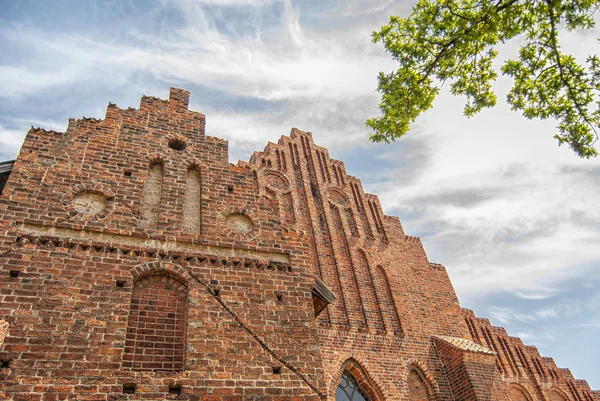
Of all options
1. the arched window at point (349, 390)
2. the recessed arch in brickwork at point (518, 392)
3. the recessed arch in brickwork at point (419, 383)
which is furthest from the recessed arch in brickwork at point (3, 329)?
the recessed arch in brickwork at point (518, 392)

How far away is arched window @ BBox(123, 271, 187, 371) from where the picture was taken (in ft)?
18.2

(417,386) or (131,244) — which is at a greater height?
(131,244)

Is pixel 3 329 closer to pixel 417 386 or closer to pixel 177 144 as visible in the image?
pixel 177 144

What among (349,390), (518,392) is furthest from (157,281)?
(518,392)

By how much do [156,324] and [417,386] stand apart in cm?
764

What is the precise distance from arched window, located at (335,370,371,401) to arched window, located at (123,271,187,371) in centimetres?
541

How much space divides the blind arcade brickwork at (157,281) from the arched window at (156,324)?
0.01 m

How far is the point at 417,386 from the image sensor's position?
1115cm

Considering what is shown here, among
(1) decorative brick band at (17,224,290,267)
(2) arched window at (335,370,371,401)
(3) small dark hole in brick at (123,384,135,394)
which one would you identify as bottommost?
(3) small dark hole in brick at (123,384,135,394)

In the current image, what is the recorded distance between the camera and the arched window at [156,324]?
218 inches

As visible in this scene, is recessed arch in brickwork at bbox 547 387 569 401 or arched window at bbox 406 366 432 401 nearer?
arched window at bbox 406 366 432 401

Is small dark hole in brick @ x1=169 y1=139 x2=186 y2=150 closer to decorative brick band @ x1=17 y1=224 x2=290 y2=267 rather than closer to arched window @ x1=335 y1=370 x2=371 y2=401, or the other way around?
decorative brick band @ x1=17 y1=224 x2=290 y2=267

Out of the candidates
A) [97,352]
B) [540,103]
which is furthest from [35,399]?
[540,103]

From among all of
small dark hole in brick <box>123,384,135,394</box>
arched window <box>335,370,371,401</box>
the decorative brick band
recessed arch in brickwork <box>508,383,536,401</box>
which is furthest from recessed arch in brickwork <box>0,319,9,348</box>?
recessed arch in brickwork <box>508,383,536,401</box>
